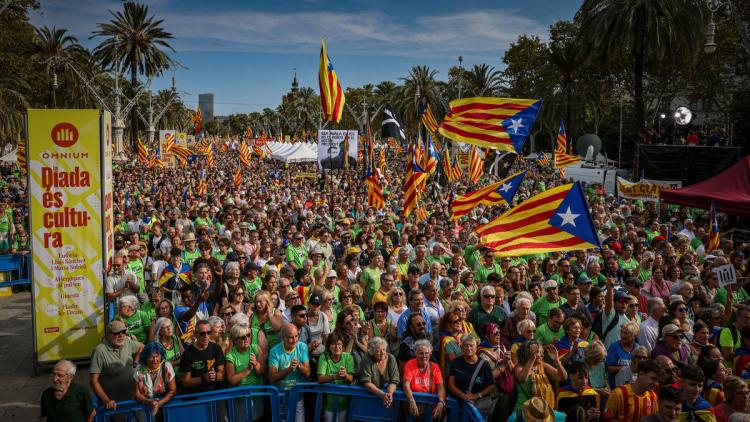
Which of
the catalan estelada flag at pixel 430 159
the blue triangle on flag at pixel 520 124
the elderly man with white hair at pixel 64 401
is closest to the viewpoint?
the elderly man with white hair at pixel 64 401

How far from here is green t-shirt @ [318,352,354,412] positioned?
18.6 feet

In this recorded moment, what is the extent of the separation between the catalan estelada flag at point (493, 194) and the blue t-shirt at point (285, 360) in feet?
20.2

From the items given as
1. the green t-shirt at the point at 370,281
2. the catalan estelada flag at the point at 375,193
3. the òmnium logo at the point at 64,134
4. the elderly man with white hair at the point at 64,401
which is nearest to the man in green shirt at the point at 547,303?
Result: the green t-shirt at the point at 370,281

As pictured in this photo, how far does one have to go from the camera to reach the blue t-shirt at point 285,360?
19.0 feet

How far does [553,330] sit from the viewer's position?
20.8 ft

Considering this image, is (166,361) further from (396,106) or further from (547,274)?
(396,106)

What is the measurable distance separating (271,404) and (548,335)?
10.00 ft

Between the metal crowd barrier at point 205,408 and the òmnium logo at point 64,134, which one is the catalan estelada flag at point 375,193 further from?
the metal crowd barrier at point 205,408

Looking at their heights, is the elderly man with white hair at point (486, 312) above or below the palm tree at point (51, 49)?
below

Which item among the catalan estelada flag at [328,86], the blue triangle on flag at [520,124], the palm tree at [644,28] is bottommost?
the blue triangle on flag at [520,124]

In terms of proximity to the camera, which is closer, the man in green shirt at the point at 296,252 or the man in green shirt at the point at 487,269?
the man in green shirt at the point at 487,269

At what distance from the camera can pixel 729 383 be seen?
483 cm

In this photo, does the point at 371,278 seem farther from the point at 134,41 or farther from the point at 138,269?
the point at 134,41

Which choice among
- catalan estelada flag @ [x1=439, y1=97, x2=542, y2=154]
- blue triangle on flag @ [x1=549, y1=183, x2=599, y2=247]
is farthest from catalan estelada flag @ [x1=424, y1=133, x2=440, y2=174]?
blue triangle on flag @ [x1=549, y1=183, x2=599, y2=247]
